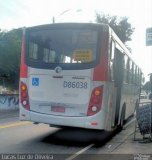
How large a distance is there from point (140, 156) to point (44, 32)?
4486 mm

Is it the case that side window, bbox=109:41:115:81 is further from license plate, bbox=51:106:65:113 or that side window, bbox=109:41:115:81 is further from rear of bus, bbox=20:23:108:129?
license plate, bbox=51:106:65:113

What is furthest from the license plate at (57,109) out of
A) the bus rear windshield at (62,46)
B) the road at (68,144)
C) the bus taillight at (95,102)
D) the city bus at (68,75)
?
the bus rear windshield at (62,46)

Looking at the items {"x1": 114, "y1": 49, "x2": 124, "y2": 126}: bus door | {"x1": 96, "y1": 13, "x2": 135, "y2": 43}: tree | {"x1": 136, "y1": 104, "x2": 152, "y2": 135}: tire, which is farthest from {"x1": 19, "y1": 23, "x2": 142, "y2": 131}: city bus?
{"x1": 96, "y1": 13, "x2": 135, "y2": 43}: tree

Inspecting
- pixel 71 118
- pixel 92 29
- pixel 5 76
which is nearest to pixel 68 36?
pixel 92 29

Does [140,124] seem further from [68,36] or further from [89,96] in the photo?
[68,36]

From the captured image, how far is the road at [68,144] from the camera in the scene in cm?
989

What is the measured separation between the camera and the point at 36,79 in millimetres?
11539

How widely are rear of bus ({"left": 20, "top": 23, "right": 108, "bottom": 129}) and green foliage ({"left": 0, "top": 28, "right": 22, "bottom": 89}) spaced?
20.6 meters

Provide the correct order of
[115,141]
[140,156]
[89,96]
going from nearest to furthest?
[140,156], [89,96], [115,141]

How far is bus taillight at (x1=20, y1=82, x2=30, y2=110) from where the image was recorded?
11.7m

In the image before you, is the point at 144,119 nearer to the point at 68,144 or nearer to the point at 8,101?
the point at 68,144

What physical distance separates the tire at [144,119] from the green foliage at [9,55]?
21118 millimetres

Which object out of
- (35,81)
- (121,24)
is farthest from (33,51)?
(121,24)

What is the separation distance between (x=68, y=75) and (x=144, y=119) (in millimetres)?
2885
